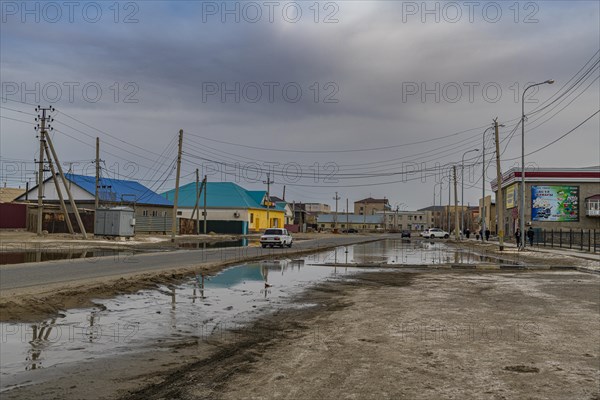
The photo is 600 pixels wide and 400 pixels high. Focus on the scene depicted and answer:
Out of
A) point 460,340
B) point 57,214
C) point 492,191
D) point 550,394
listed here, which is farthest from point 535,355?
point 492,191

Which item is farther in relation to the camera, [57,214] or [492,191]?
[492,191]

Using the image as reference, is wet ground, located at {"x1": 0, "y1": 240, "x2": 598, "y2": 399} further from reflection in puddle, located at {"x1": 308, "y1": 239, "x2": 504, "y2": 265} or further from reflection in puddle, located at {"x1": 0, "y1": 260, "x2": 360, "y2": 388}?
reflection in puddle, located at {"x1": 308, "y1": 239, "x2": 504, "y2": 265}

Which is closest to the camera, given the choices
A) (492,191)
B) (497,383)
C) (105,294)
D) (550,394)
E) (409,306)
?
(550,394)

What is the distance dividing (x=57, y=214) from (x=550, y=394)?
184 ft

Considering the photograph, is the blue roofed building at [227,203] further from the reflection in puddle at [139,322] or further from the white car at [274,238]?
the reflection in puddle at [139,322]

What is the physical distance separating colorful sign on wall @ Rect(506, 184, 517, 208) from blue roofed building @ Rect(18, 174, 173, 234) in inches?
1749

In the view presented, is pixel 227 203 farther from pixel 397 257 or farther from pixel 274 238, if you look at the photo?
pixel 397 257

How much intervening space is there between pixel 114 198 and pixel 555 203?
55.9 metres

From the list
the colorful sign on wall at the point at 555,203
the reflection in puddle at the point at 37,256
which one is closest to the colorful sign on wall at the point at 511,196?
the colorful sign on wall at the point at 555,203

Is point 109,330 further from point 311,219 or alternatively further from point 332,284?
point 311,219

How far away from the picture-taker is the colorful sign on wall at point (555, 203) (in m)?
68.5

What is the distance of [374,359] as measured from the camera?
7.59 m

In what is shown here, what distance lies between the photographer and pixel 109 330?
970 cm

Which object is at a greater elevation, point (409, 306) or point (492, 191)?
point (492, 191)
